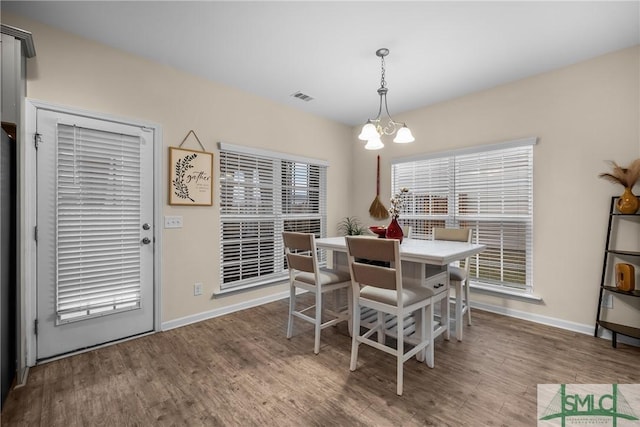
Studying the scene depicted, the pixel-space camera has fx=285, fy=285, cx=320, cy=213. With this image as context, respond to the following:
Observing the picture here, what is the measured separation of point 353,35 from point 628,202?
2.69 meters

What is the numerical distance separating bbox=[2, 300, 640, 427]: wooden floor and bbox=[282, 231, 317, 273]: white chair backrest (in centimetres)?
70

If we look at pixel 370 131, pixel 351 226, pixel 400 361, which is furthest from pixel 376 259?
pixel 351 226

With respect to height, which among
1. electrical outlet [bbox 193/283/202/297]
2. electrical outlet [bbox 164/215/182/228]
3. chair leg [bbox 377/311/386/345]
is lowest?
chair leg [bbox 377/311/386/345]

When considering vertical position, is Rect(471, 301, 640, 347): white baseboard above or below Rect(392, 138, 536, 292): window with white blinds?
below

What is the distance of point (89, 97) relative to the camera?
8.03 feet

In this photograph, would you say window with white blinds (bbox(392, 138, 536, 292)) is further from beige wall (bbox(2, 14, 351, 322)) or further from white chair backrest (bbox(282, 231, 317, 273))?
white chair backrest (bbox(282, 231, 317, 273))

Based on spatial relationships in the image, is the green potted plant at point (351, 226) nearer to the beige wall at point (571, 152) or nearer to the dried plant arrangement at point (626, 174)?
the beige wall at point (571, 152)

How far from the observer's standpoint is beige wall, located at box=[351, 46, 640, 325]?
2.60 metres

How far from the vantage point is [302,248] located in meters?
2.44

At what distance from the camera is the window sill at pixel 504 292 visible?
10.1 ft

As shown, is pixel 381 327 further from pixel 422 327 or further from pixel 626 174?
pixel 626 174

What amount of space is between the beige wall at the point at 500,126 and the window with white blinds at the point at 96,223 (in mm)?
274

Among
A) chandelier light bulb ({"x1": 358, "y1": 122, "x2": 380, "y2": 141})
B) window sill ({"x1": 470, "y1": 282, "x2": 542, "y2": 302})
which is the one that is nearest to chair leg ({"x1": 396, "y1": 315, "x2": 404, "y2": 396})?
chandelier light bulb ({"x1": 358, "y1": 122, "x2": 380, "y2": 141})

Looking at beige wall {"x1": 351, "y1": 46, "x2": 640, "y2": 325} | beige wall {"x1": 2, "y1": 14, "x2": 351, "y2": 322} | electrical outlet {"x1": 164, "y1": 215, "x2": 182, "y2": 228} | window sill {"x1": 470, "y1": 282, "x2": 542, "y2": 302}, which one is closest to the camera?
beige wall {"x1": 2, "y1": 14, "x2": 351, "y2": 322}
